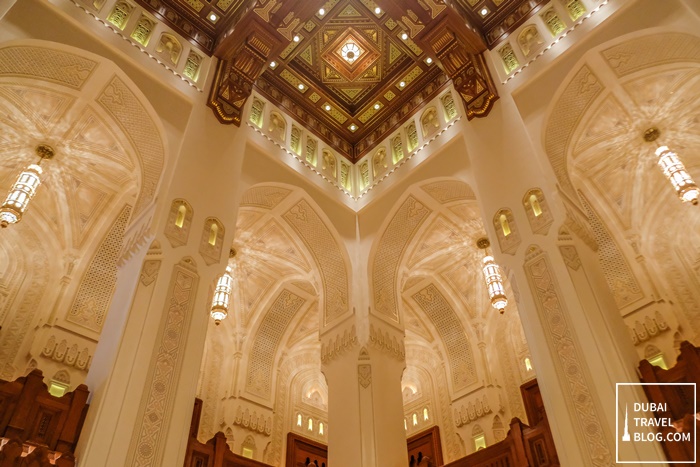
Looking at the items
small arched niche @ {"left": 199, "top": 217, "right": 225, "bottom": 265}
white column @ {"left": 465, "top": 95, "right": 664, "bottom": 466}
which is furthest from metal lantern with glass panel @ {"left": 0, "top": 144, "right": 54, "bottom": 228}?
white column @ {"left": 465, "top": 95, "right": 664, "bottom": 466}

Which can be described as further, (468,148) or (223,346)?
(223,346)

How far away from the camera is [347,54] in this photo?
9.54m

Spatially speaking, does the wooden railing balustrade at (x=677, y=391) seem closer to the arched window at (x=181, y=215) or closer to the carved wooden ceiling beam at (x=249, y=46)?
the arched window at (x=181, y=215)

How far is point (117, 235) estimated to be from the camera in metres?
9.02

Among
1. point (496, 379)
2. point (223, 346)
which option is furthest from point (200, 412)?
point (496, 379)

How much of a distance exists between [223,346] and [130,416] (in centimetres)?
544

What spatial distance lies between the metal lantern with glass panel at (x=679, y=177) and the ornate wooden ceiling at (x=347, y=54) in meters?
2.36

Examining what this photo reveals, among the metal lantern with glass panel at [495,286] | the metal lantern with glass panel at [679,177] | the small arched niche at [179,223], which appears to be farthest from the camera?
the metal lantern with glass panel at [495,286]

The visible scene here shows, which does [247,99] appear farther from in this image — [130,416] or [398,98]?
[130,416]
